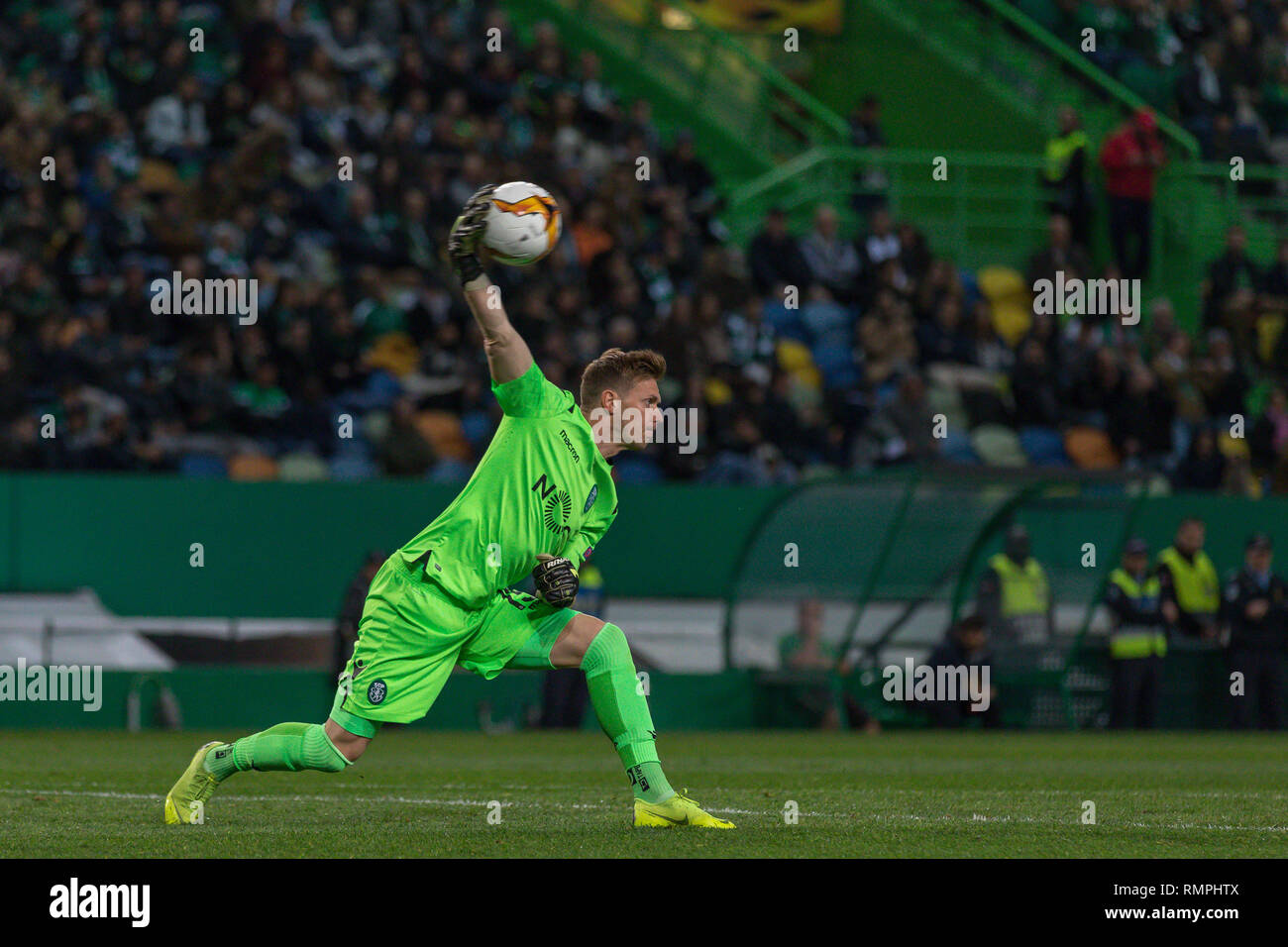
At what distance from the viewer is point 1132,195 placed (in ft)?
81.4

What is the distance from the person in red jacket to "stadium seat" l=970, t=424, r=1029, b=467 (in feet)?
13.2

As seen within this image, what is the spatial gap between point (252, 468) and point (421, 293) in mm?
2643

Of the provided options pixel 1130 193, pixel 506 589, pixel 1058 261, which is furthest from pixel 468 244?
pixel 1130 193

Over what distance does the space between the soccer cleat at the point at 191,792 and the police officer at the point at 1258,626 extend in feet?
43.4

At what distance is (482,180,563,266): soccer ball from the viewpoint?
24.6 feet

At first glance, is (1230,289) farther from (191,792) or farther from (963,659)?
(191,792)

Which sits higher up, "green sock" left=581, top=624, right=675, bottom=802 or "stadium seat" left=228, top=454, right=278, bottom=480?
"stadium seat" left=228, top=454, right=278, bottom=480

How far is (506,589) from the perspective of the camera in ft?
26.5

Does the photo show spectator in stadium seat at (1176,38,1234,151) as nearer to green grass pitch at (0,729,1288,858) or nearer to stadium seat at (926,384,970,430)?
stadium seat at (926,384,970,430)

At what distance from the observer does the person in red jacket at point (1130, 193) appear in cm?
2458

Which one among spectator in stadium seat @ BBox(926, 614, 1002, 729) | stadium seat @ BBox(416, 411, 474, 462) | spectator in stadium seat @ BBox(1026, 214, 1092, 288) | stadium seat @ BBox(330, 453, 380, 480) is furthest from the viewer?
spectator in stadium seat @ BBox(1026, 214, 1092, 288)

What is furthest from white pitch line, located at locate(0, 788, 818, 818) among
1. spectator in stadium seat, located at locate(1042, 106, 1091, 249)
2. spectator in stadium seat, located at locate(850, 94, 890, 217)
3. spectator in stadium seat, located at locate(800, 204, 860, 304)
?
spectator in stadium seat, located at locate(1042, 106, 1091, 249)

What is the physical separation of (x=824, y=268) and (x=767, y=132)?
13.9ft

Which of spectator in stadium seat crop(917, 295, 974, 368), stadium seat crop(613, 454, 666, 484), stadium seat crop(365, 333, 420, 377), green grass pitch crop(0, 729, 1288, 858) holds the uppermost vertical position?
spectator in stadium seat crop(917, 295, 974, 368)
